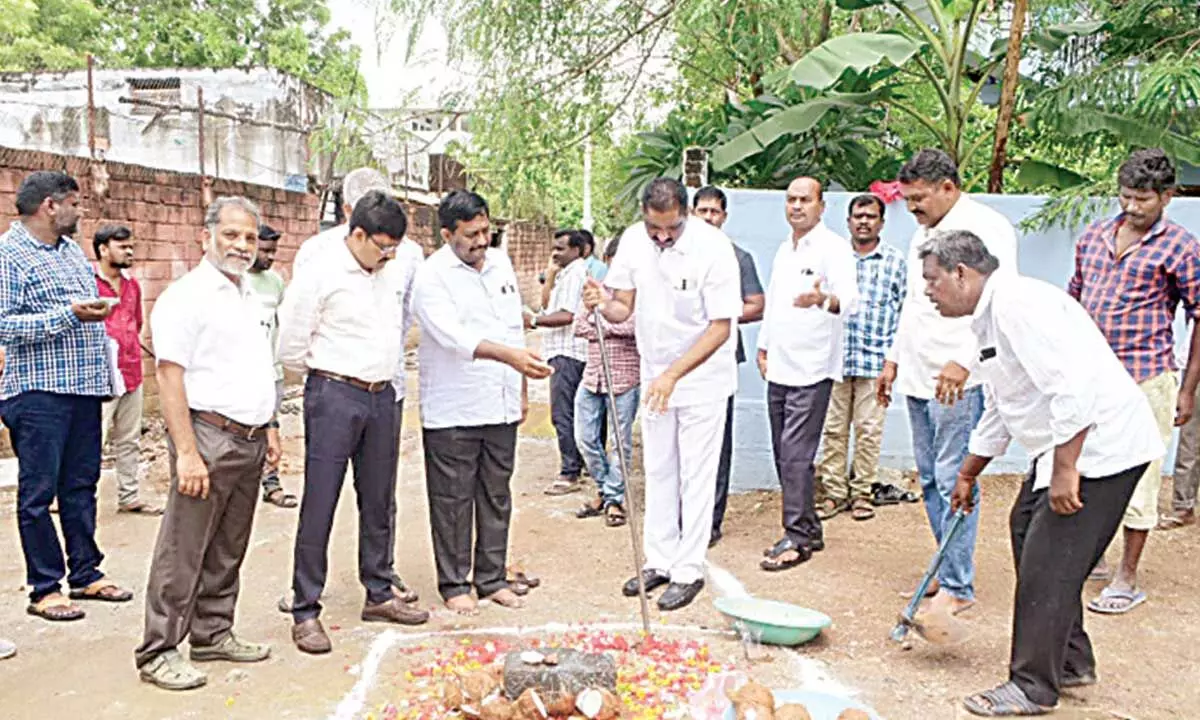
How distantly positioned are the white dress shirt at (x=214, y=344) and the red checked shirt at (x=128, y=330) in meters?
2.61

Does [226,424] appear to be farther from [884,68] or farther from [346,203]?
[884,68]

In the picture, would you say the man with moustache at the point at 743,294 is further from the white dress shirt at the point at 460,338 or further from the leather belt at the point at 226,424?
the leather belt at the point at 226,424

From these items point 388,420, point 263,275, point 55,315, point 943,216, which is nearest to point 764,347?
point 943,216

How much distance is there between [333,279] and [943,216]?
2.68 metres

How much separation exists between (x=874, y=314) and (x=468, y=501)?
288cm

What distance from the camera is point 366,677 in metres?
4.02

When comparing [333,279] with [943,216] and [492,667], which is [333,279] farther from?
[943,216]

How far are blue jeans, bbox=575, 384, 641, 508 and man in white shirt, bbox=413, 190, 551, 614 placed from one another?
5.49ft

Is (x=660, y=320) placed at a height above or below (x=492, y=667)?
above

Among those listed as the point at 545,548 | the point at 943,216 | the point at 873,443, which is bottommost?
the point at 545,548

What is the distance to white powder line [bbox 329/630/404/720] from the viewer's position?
3.71 metres

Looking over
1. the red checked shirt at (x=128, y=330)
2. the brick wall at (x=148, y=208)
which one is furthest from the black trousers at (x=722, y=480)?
the brick wall at (x=148, y=208)

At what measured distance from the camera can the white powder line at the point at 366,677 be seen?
12.2ft

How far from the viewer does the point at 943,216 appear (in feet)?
14.8
